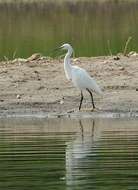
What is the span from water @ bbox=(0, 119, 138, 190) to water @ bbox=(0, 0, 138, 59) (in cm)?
979

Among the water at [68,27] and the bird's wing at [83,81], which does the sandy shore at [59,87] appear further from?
the water at [68,27]

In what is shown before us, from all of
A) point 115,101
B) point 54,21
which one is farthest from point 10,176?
point 54,21

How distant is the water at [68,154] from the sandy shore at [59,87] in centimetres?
117

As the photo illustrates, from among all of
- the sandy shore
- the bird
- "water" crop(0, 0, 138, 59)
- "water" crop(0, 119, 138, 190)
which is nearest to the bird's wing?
the bird

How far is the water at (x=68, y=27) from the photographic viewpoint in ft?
96.3

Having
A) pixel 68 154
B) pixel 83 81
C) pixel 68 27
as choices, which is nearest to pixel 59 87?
pixel 83 81

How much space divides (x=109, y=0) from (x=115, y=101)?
35.1 m

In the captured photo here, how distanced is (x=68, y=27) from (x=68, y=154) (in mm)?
23717

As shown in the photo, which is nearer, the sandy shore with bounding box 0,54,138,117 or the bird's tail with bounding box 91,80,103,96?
the sandy shore with bounding box 0,54,138,117

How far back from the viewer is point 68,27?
37.2 m

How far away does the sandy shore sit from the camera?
758 inches

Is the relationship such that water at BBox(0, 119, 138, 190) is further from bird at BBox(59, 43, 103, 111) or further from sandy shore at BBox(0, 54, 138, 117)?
bird at BBox(59, 43, 103, 111)

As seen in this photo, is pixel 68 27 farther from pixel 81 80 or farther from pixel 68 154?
pixel 68 154

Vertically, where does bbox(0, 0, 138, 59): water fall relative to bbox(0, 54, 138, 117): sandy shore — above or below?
above
